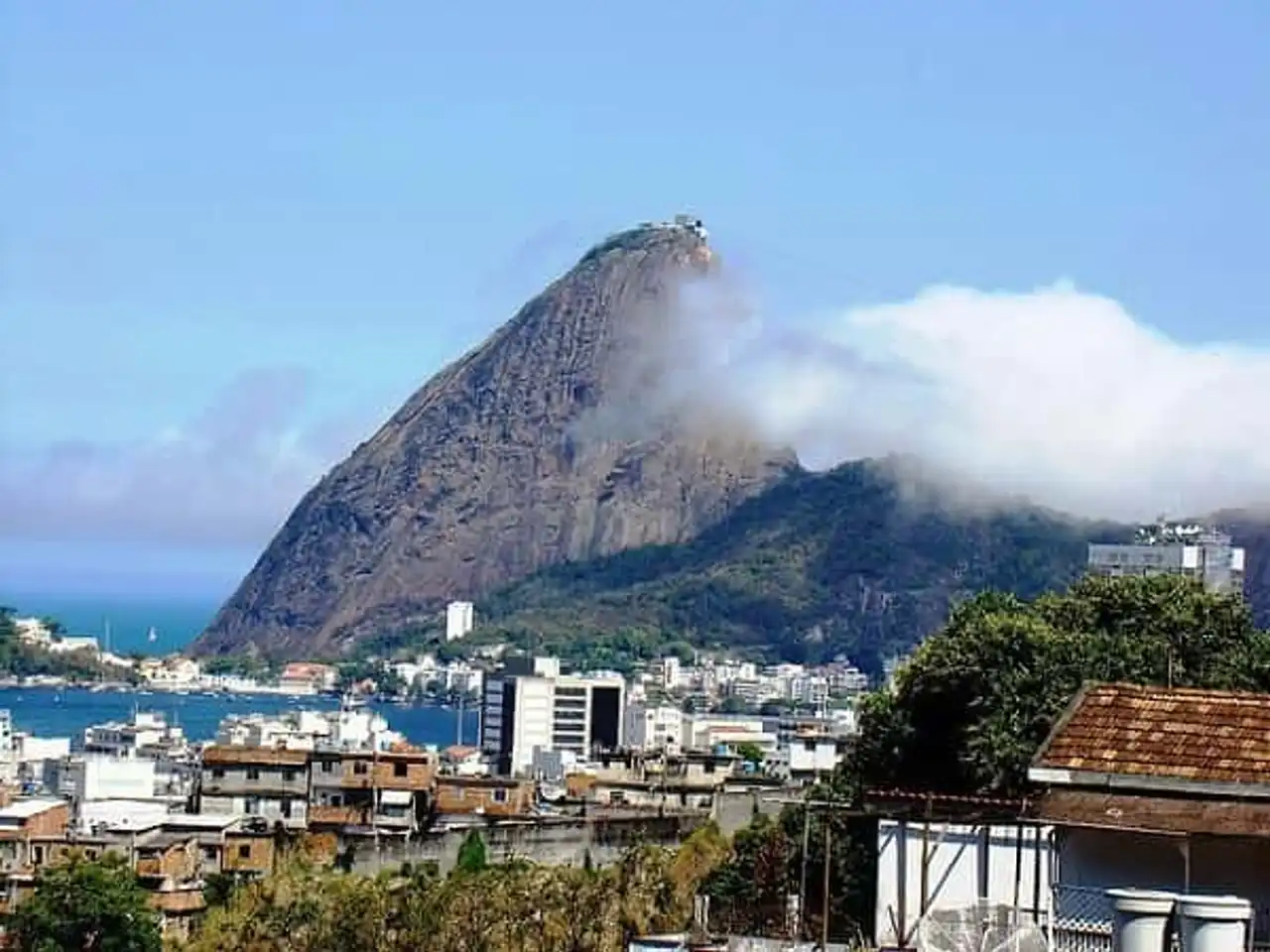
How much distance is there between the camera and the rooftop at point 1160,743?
28.6ft

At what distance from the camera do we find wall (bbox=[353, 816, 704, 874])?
40.4m

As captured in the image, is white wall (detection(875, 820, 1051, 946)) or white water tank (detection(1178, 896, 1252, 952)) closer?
white water tank (detection(1178, 896, 1252, 952))

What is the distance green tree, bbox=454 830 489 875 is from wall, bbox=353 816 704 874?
0.91 ft

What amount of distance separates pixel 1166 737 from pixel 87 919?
82.7ft

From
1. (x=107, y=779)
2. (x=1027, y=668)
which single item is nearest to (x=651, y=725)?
(x=107, y=779)

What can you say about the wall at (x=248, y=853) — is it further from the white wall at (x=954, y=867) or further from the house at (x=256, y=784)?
the white wall at (x=954, y=867)

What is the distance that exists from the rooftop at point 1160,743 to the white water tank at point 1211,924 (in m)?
1.23

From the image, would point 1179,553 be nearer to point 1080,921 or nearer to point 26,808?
point 26,808

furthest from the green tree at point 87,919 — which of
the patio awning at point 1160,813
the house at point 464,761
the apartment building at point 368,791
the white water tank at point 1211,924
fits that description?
the house at point 464,761

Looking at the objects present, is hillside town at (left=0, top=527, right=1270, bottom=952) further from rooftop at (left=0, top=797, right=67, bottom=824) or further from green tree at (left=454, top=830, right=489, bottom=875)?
green tree at (left=454, top=830, right=489, bottom=875)

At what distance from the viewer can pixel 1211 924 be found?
732 cm

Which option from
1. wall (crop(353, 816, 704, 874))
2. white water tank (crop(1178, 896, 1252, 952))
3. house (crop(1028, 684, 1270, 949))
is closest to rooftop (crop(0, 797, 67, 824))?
wall (crop(353, 816, 704, 874))

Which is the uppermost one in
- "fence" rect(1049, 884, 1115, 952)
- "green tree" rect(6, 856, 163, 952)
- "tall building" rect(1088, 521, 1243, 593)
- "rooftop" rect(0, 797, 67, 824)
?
"tall building" rect(1088, 521, 1243, 593)

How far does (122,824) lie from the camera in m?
45.8
